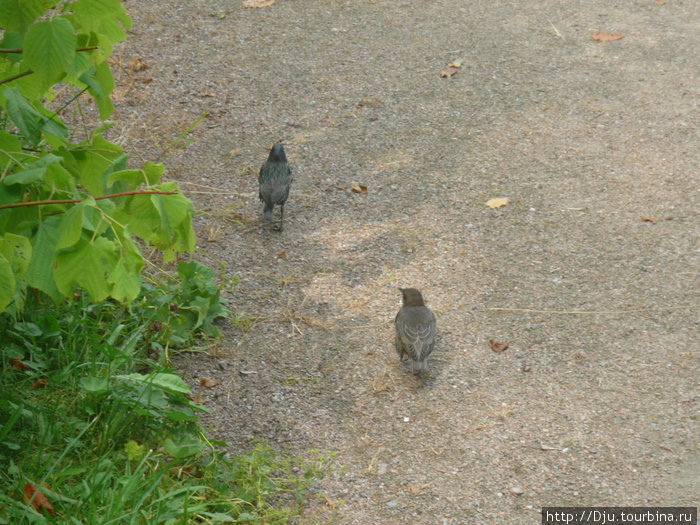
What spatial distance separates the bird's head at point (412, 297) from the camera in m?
5.01

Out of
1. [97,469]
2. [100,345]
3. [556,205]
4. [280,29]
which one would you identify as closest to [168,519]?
[97,469]

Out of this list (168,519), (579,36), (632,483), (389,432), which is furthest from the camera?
(579,36)

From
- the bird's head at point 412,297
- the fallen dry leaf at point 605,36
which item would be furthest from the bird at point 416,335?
the fallen dry leaf at point 605,36

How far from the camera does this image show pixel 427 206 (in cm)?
635

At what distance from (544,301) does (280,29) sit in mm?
4937

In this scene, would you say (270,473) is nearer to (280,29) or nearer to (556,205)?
(556,205)

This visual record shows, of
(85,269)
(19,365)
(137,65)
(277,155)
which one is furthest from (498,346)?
(137,65)

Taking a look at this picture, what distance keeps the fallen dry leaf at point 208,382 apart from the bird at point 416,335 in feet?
3.85

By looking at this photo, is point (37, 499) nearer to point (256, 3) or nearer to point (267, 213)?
point (267, 213)

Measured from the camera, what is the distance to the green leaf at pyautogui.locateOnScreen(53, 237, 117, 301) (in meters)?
2.31

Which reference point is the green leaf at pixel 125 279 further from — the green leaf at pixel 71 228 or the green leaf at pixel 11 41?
the green leaf at pixel 11 41

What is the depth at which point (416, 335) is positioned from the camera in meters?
4.73

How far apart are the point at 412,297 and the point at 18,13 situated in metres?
3.17

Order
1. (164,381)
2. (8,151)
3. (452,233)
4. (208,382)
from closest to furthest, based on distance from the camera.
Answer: (8,151), (164,381), (208,382), (452,233)
